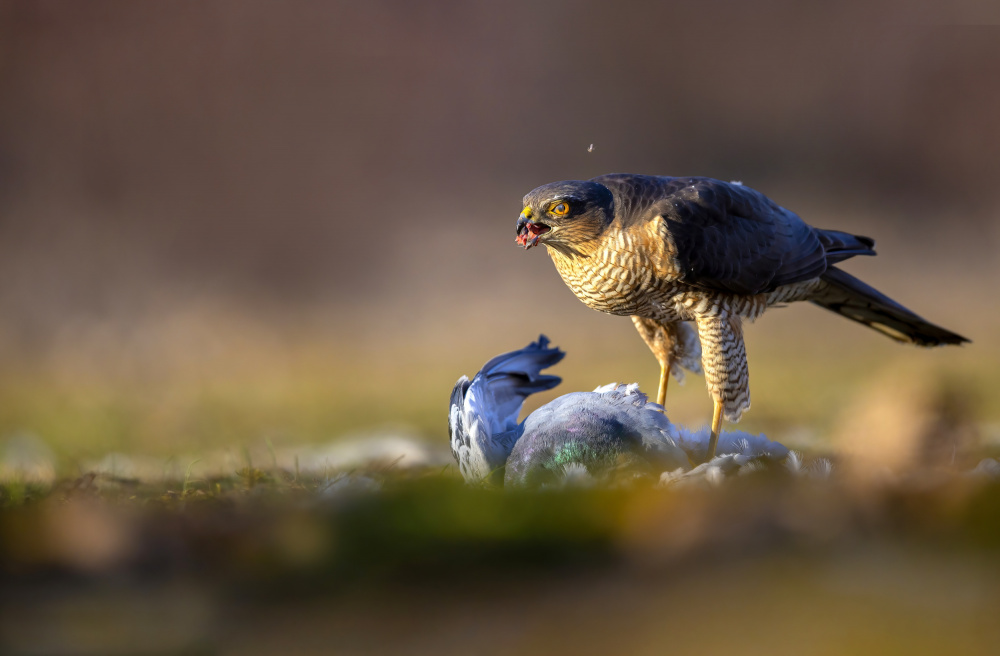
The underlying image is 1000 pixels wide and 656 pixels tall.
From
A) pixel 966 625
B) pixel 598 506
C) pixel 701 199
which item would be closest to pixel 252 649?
pixel 598 506

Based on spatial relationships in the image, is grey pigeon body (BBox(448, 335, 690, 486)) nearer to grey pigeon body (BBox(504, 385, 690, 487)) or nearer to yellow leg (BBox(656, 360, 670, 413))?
grey pigeon body (BBox(504, 385, 690, 487))

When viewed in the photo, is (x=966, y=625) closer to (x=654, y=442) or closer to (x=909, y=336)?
(x=654, y=442)

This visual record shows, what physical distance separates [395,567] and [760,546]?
1.03ft

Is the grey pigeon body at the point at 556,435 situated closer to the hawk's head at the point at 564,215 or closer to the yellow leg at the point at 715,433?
the yellow leg at the point at 715,433

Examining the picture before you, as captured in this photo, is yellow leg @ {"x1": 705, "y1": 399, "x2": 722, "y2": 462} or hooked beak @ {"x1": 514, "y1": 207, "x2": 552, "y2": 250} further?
hooked beak @ {"x1": 514, "y1": 207, "x2": 552, "y2": 250}

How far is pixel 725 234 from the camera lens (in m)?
2.72

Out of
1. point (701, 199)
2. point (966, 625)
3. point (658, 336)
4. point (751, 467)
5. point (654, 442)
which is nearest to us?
point (966, 625)

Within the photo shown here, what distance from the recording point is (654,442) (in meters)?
1.91

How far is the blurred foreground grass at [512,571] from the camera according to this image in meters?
0.69

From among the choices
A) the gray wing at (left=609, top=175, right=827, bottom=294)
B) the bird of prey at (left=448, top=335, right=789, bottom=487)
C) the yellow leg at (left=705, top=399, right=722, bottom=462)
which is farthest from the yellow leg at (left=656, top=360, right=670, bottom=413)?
the bird of prey at (left=448, top=335, right=789, bottom=487)

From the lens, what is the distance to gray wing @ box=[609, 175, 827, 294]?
102 inches

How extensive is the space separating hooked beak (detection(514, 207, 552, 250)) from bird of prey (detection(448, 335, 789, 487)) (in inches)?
14.2

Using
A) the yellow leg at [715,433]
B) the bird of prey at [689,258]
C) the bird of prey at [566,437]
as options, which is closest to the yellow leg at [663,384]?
the bird of prey at [689,258]

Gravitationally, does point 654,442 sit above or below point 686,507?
above
